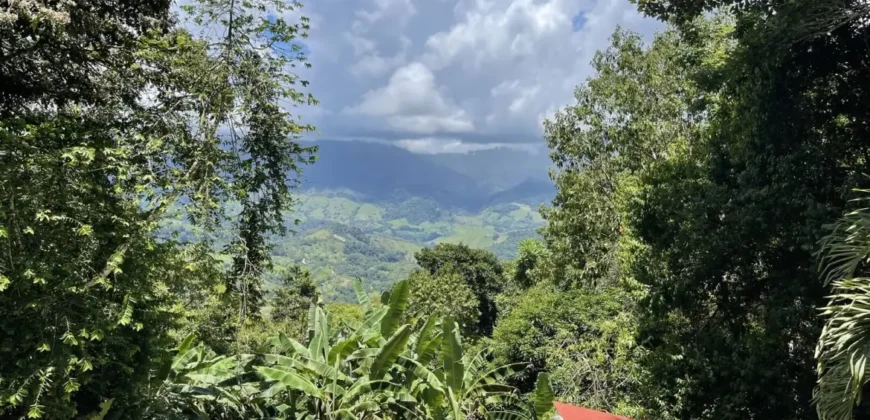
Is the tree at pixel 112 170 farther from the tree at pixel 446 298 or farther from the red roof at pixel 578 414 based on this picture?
the tree at pixel 446 298

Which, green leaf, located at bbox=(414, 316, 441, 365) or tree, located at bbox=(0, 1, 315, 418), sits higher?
tree, located at bbox=(0, 1, 315, 418)

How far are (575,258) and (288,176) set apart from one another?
14047 mm

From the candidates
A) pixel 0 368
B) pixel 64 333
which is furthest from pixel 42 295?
pixel 0 368

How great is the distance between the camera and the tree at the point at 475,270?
40.7 metres

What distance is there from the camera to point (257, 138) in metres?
6.25

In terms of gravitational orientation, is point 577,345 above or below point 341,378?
below

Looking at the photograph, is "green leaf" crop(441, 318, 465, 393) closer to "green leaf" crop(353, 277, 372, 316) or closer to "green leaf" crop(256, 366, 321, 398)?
"green leaf" crop(256, 366, 321, 398)

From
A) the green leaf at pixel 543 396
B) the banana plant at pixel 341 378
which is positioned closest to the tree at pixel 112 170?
the banana plant at pixel 341 378

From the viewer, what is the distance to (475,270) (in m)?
41.9

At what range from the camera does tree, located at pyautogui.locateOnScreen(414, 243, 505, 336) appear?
40.7m

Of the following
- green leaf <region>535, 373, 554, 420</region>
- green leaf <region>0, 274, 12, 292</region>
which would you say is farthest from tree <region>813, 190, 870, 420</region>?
green leaf <region>0, 274, 12, 292</region>

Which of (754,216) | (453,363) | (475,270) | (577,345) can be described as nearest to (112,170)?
(453,363)

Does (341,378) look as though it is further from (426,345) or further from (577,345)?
(577,345)

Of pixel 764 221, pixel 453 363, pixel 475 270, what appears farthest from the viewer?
pixel 475 270
